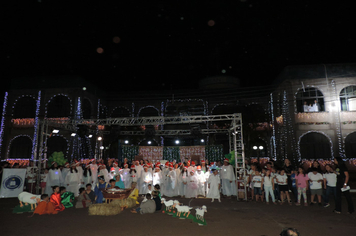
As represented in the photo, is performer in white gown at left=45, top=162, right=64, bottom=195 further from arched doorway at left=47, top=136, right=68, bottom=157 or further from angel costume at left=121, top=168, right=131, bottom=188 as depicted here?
arched doorway at left=47, top=136, right=68, bottom=157

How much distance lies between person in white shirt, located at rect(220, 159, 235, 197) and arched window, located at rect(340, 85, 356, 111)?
50.8ft

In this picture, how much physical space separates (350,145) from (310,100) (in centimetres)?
488

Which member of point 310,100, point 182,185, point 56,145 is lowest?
point 182,185

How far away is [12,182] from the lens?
1134 cm

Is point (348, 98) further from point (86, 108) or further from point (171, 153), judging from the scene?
point (86, 108)

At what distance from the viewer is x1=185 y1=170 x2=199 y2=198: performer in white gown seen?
38.7 ft

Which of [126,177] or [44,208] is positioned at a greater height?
[126,177]

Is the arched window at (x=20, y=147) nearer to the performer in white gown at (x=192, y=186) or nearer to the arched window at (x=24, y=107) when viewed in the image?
the arched window at (x=24, y=107)

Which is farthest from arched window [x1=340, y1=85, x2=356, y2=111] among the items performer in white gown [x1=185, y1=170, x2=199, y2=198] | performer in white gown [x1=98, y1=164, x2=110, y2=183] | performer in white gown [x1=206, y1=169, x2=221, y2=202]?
performer in white gown [x1=98, y1=164, x2=110, y2=183]

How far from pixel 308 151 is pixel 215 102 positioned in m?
10.1

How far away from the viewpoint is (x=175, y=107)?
27.2 meters

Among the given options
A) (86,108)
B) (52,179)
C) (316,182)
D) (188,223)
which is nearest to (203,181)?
(316,182)

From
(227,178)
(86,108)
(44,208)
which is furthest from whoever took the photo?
(86,108)

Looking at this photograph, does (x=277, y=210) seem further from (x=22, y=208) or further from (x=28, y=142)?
(x=28, y=142)
